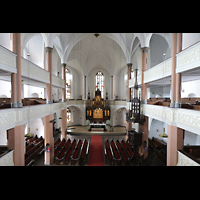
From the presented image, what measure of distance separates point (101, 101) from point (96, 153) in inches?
376

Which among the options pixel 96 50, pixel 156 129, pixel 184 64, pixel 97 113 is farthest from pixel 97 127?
pixel 184 64

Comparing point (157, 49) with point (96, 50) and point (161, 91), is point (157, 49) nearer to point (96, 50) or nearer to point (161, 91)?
point (161, 91)

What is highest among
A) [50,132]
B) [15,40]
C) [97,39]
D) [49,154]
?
[97,39]

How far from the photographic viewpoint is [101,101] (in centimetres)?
1883

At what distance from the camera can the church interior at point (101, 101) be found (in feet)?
18.7

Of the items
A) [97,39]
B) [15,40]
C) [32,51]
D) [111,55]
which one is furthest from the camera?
[111,55]

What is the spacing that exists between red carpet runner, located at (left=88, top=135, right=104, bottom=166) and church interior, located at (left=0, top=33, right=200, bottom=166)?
3.1 inches

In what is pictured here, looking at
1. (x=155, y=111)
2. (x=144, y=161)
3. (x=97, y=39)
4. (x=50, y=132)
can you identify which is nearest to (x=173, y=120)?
(x=155, y=111)

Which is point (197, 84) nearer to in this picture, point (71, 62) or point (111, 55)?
point (111, 55)

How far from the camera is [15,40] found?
575 cm

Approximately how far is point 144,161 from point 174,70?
21.0 feet

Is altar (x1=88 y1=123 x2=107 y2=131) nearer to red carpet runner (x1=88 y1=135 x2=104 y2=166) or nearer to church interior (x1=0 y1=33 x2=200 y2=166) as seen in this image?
church interior (x1=0 y1=33 x2=200 y2=166)

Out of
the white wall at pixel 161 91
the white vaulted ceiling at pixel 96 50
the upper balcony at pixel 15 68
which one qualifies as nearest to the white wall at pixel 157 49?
the white vaulted ceiling at pixel 96 50

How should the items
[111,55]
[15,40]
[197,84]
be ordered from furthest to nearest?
[111,55], [197,84], [15,40]
